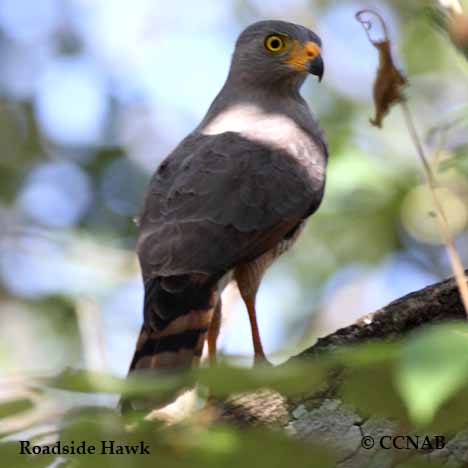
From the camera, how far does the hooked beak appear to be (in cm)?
622

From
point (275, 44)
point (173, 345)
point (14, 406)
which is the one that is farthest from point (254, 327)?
point (14, 406)

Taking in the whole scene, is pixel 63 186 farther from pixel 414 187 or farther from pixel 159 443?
pixel 159 443

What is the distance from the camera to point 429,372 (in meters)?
1.75

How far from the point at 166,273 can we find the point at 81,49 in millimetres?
7739

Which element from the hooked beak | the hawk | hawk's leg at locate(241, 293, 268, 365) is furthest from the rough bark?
the hooked beak

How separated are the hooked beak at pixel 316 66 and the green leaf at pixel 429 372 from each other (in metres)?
4.53

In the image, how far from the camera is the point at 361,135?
7.65m

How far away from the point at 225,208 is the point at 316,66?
1.59 m

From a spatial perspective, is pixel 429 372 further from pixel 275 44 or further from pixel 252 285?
pixel 275 44

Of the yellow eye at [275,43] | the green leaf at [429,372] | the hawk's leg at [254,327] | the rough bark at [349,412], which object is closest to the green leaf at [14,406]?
the green leaf at [429,372]

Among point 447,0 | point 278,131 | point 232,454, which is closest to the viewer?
point 232,454

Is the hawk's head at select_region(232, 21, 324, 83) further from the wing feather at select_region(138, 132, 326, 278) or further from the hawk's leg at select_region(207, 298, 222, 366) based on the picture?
the hawk's leg at select_region(207, 298, 222, 366)

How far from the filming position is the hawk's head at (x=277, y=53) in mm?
6422

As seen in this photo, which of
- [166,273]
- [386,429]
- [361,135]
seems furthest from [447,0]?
[361,135]
